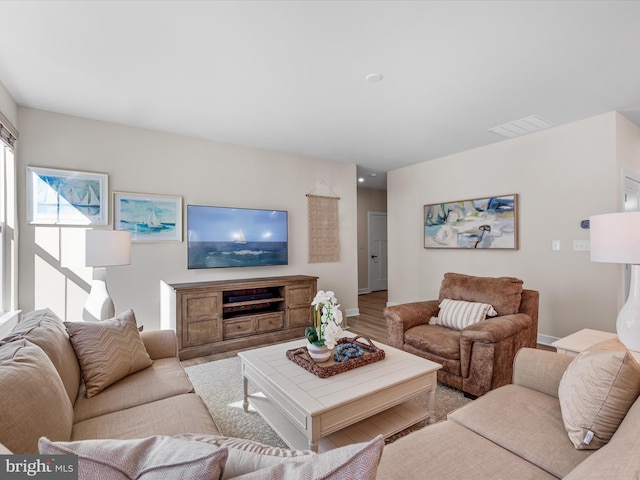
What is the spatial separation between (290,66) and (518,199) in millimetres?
3271

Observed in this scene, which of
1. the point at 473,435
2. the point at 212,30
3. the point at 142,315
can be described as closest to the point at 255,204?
the point at 142,315

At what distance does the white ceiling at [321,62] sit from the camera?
1871 millimetres

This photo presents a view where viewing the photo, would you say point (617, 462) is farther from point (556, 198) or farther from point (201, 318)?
point (556, 198)

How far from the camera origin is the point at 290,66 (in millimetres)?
2418

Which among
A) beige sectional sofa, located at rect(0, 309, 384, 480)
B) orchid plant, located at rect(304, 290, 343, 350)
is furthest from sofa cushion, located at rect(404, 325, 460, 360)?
beige sectional sofa, located at rect(0, 309, 384, 480)

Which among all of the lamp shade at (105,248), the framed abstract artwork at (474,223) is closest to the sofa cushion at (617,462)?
the lamp shade at (105,248)

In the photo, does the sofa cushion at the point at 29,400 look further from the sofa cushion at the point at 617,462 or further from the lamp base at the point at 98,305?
the sofa cushion at the point at 617,462

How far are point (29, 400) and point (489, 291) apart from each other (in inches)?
123

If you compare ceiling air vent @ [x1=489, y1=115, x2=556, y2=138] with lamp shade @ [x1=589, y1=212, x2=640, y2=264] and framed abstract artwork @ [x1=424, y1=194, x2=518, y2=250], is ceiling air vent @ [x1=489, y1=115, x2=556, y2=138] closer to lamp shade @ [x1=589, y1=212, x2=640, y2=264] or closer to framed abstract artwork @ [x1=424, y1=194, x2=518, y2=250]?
framed abstract artwork @ [x1=424, y1=194, x2=518, y2=250]

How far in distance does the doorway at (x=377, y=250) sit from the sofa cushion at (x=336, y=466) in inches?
290

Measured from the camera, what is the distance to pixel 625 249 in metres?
1.78

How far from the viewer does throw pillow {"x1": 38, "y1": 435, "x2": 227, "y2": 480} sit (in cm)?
59

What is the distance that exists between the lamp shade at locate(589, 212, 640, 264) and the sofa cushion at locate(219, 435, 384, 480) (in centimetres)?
201

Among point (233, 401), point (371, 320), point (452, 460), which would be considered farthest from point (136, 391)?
point (371, 320)
